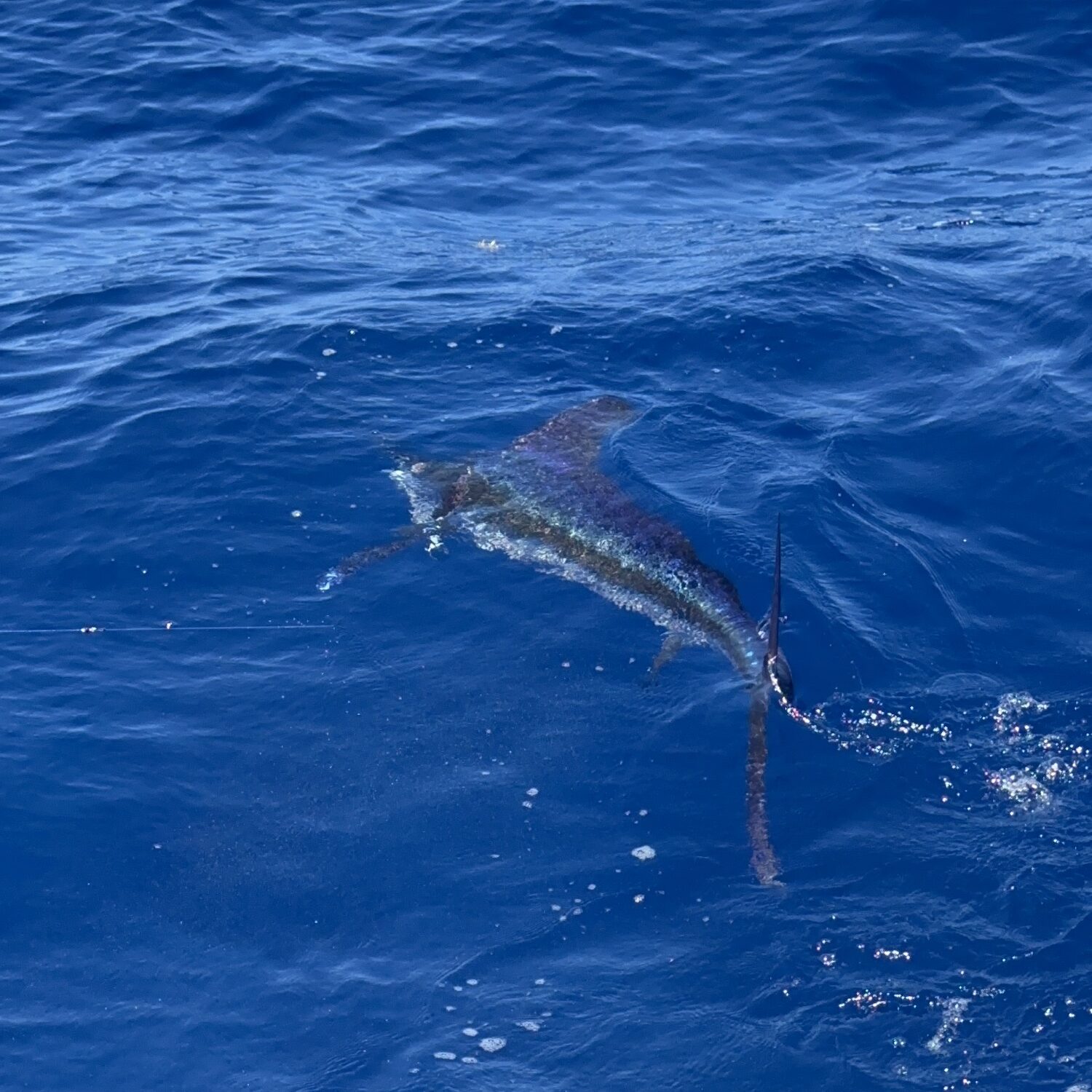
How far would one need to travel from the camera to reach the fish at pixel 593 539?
10.3 meters

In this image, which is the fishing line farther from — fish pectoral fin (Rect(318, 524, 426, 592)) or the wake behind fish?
the wake behind fish

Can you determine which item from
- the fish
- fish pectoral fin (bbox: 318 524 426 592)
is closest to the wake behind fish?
the fish

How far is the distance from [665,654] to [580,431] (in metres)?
3.48

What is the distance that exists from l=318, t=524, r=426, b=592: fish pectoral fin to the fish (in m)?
0.01

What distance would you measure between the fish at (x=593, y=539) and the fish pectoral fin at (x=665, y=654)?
0.03 ft

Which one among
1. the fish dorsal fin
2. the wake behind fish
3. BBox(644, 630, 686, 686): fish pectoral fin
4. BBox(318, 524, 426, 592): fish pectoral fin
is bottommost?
the wake behind fish

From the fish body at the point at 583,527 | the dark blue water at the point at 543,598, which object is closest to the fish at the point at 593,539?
the fish body at the point at 583,527

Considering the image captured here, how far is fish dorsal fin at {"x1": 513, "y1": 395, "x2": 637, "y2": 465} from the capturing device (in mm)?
13094

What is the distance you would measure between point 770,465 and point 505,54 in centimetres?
1277

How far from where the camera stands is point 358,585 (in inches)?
460

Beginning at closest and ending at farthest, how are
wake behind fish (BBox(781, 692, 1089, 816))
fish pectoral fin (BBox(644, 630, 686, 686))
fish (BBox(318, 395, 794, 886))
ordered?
1. wake behind fish (BBox(781, 692, 1089, 816))
2. fish (BBox(318, 395, 794, 886))
3. fish pectoral fin (BBox(644, 630, 686, 686))

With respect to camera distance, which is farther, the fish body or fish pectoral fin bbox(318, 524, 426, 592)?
fish pectoral fin bbox(318, 524, 426, 592)

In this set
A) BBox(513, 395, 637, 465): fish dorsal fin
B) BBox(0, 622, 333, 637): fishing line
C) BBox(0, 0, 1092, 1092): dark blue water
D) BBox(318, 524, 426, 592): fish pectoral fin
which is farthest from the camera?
BBox(513, 395, 637, 465): fish dorsal fin

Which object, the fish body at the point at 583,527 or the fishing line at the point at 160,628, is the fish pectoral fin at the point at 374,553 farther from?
the fishing line at the point at 160,628
